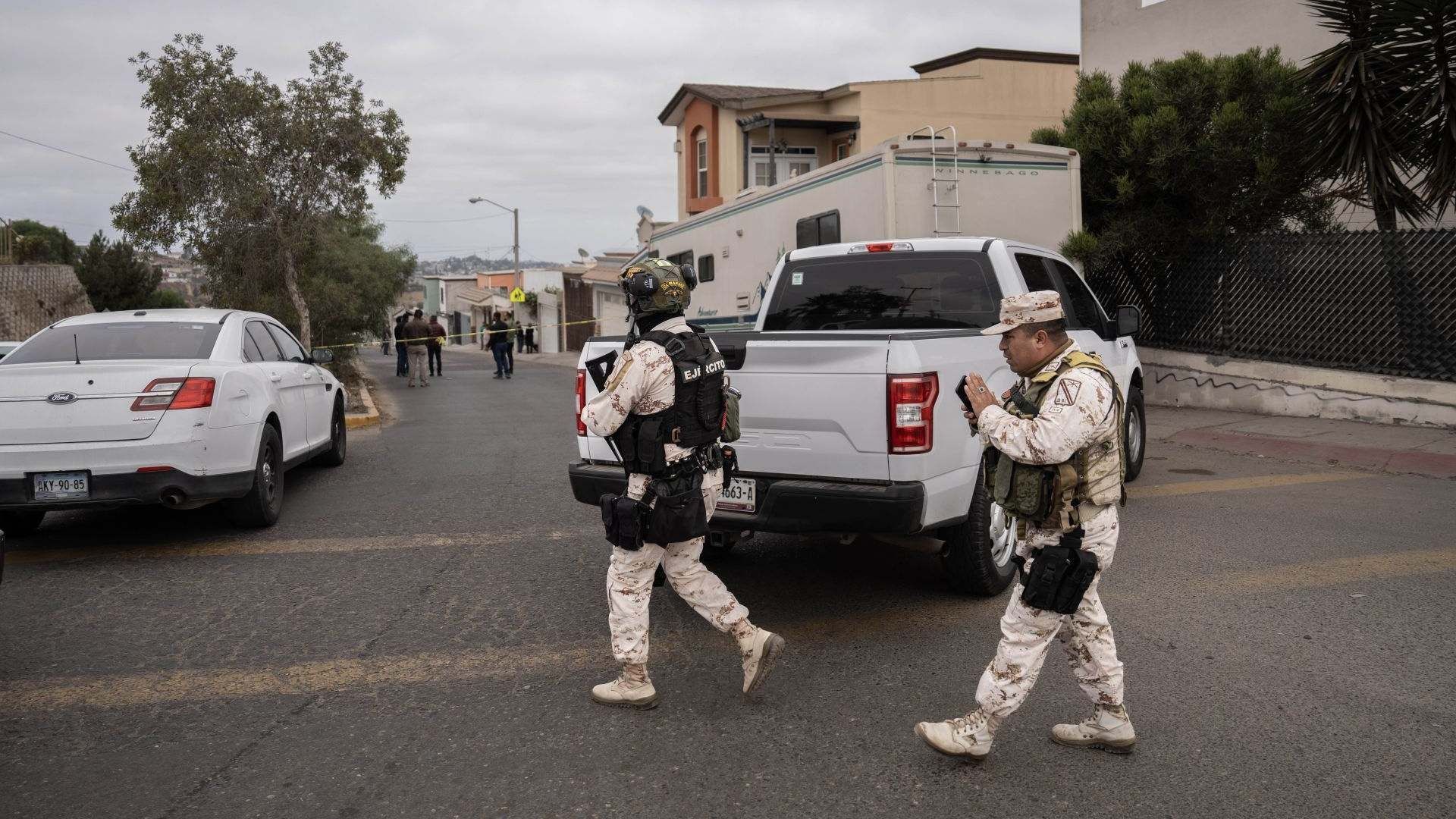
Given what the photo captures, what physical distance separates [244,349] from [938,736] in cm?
626

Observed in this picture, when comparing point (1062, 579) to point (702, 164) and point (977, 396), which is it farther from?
point (702, 164)

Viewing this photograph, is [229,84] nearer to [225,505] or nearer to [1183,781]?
[225,505]

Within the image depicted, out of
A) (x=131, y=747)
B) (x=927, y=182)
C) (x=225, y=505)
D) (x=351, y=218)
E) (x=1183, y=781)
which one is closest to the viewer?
(x=1183, y=781)

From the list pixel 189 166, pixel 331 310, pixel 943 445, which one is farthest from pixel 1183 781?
pixel 331 310

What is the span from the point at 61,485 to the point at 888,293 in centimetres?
512

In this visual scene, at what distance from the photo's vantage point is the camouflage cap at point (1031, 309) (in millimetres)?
3479

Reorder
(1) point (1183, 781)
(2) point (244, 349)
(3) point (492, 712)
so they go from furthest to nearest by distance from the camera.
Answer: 1. (2) point (244, 349)
2. (3) point (492, 712)
3. (1) point (1183, 781)

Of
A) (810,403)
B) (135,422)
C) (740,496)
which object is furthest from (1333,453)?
(135,422)

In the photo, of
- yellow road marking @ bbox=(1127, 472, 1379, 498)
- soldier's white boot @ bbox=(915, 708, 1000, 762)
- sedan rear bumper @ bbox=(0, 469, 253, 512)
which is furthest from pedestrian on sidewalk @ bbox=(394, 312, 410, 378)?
soldier's white boot @ bbox=(915, 708, 1000, 762)

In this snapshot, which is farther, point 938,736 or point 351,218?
point 351,218

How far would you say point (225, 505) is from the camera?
7445 millimetres

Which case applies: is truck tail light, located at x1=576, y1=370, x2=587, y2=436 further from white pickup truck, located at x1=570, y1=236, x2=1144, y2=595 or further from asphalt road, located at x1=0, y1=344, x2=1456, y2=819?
asphalt road, located at x1=0, y1=344, x2=1456, y2=819

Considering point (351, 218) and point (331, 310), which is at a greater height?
point (351, 218)

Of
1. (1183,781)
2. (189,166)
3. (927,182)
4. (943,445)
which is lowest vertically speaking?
(1183,781)
